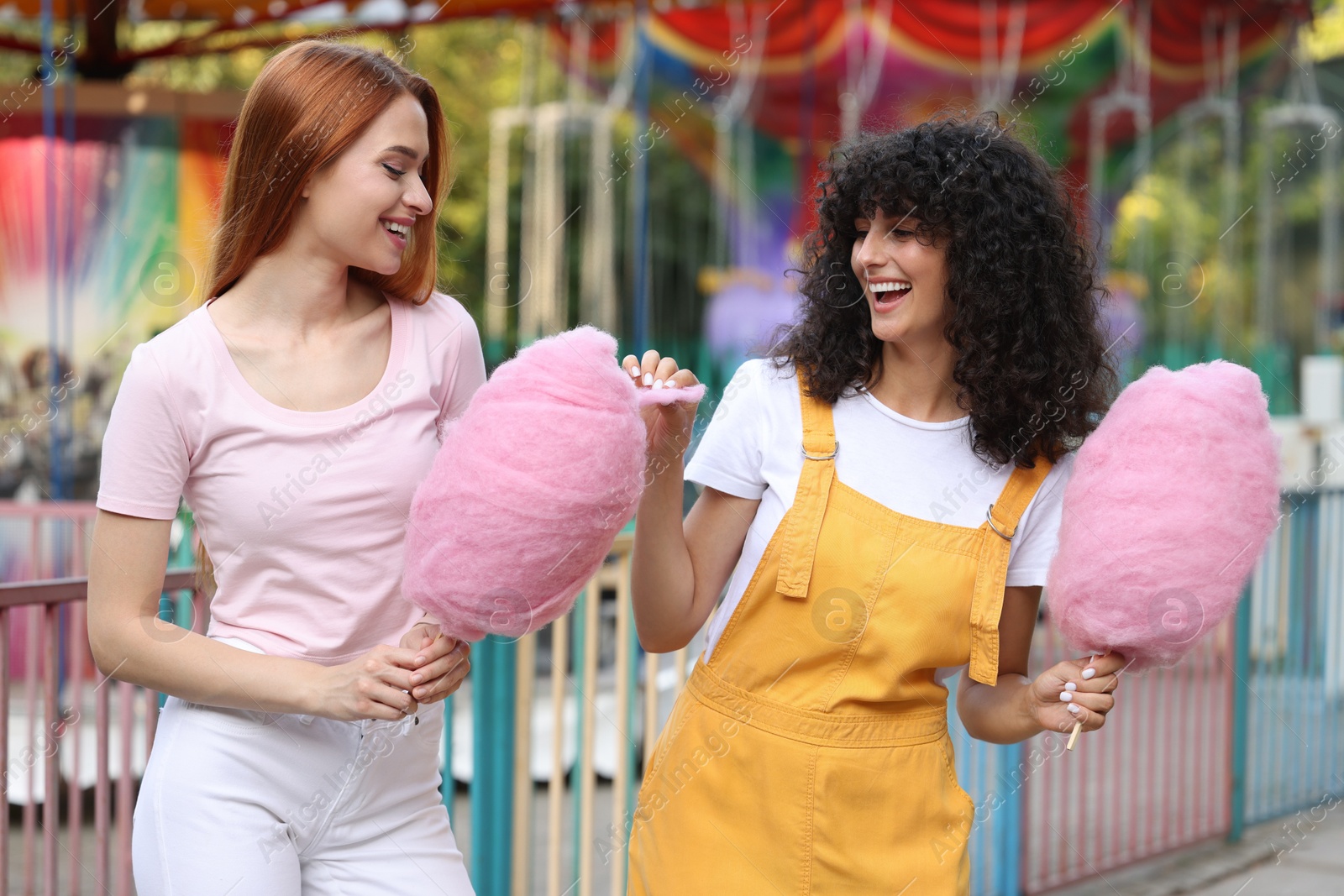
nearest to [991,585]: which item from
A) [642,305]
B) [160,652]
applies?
[160,652]

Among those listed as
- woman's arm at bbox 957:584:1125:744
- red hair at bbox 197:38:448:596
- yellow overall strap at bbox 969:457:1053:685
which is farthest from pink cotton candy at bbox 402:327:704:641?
woman's arm at bbox 957:584:1125:744

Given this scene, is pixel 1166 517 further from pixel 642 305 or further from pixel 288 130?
pixel 642 305

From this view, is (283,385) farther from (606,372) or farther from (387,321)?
(606,372)

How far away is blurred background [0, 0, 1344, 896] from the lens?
271 centimetres

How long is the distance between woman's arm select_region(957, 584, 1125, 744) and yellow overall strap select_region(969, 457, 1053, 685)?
4 cm

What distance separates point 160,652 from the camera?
1.46 metres

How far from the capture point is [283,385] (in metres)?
1.52

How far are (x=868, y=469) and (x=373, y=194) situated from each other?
0.77m

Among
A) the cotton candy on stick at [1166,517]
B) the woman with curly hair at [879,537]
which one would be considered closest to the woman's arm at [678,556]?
the woman with curly hair at [879,537]

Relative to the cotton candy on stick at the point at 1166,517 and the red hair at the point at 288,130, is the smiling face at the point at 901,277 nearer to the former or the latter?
the cotton candy on stick at the point at 1166,517

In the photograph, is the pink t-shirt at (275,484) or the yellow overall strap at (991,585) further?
the yellow overall strap at (991,585)

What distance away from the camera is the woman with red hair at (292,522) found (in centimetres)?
145

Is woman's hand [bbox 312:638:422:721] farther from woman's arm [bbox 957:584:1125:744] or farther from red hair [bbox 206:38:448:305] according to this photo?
woman's arm [bbox 957:584:1125:744]

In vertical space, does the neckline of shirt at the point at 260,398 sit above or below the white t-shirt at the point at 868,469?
above
